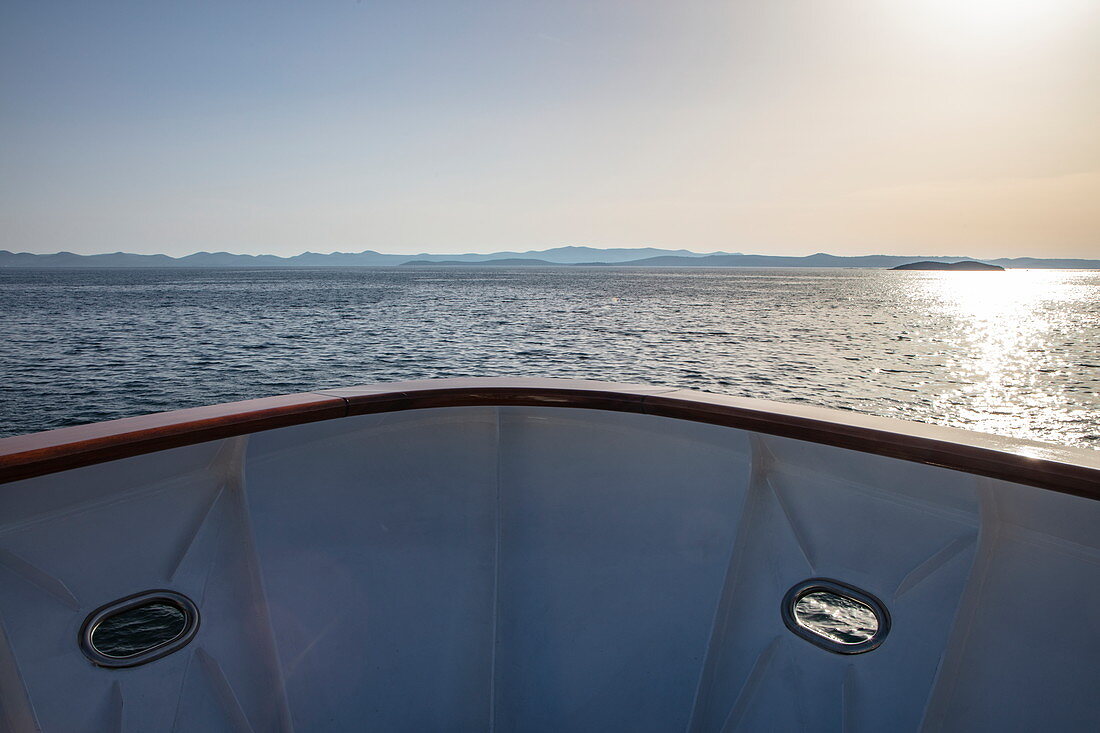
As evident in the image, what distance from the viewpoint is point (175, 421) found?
1.37 metres

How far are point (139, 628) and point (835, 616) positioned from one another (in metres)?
1.66

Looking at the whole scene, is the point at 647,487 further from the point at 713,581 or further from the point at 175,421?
the point at 175,421

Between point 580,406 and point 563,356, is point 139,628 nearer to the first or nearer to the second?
point 580,406

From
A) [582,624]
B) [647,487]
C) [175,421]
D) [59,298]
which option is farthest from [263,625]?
[59,298]

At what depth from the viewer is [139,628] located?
1.40 meters

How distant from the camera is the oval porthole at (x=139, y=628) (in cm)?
135

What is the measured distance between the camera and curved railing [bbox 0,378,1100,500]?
3.79 feet

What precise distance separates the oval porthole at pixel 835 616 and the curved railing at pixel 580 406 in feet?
1.34

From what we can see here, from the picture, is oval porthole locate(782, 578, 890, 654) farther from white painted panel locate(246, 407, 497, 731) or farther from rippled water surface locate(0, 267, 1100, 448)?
rippled water surface locate(0, 267, 1100, 448)

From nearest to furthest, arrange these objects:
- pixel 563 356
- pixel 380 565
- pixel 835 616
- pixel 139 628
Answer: pixel 139 628, pixel 835 616, pixel 380 565, pixel 563 356

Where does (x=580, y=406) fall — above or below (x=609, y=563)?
above

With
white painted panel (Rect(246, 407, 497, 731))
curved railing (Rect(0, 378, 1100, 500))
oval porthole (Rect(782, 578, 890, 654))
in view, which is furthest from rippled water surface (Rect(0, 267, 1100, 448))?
white painted panel (Rect(246, 407, 497, 731))

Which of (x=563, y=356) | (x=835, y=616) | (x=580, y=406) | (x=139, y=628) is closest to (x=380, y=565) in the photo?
(x=139, y=628)

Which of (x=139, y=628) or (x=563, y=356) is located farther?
(x=563, y=356)
